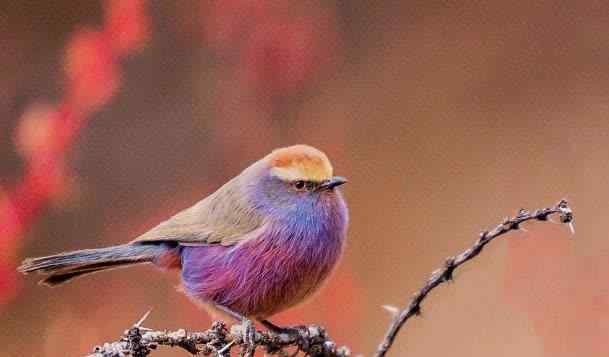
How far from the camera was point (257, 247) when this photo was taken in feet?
2.85

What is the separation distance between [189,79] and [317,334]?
2.25ft

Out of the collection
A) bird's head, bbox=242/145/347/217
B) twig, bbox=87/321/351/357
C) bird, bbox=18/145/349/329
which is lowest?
twig, bbox=87/321/351/357

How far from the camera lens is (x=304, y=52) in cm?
132

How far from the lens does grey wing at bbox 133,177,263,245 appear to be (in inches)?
35.7

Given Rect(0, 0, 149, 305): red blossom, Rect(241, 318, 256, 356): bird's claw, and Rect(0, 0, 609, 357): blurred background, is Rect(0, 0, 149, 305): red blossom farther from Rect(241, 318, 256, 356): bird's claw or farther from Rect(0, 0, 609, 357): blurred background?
Rect(241, 318, 256, 356): bird's claw

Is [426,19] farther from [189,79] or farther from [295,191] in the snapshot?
[295,191]

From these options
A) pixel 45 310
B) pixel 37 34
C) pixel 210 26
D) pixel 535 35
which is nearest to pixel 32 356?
pixel 45 310

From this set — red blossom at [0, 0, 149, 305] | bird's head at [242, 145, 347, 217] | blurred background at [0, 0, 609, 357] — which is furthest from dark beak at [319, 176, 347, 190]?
red blossom at [0, 0, 149, 305]

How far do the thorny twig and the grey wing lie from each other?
9.1 inches

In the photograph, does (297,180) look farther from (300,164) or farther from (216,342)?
(216,342)

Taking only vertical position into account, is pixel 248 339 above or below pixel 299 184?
below

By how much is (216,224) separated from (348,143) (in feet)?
1.36

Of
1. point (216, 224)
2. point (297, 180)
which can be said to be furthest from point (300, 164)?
point (216, 224)

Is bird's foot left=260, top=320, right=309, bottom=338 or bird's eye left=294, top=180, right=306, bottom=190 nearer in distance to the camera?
bird's foot left=260, top=320, right=309, bottom=338
